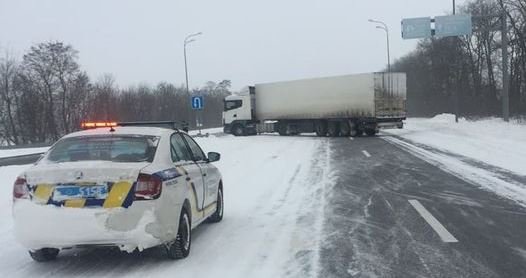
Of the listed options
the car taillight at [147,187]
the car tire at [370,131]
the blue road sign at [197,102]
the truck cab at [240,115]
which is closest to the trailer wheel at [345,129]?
the car tire at [370,131]

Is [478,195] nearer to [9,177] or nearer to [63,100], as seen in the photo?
[9,177]

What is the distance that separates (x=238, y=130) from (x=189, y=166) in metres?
37.4

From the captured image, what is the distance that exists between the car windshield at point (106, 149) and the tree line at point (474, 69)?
155ft

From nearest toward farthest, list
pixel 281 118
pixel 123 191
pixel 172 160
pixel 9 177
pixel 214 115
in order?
pixel 123 191 < pixel 172 160 < pixel 9 177 < pixel 281 118 < pixel 214 115

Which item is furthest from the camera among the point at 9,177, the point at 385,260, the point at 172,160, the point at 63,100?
the point at 63,100

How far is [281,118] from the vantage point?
138ft

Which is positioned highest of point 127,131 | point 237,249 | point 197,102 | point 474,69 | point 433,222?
point 474,69

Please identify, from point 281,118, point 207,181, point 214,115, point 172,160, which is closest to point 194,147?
point 207,181

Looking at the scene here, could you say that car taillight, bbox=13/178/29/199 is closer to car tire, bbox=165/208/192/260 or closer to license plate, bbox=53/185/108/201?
license plate, bbox=53/185/108/201

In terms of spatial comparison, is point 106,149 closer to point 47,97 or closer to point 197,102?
point 197,102

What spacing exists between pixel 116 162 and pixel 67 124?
68.4 m

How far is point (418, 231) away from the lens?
7.97 m

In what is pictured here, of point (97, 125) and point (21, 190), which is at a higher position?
point (97, 125)

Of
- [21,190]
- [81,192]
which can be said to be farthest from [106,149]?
[21,190]
